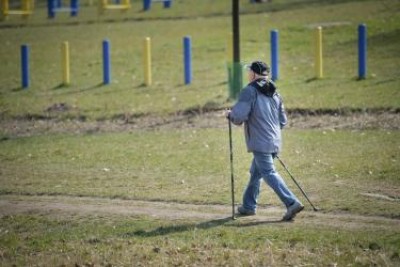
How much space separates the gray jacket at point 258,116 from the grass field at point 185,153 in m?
0.98

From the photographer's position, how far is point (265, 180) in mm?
12000

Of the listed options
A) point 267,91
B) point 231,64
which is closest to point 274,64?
point 231,64

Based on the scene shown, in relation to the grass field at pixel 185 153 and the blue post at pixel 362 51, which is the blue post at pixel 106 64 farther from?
the blue post at pixel 362 51

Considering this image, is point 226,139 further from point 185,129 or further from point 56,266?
point 56,266

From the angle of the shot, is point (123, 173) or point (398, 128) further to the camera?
point (398, 128)

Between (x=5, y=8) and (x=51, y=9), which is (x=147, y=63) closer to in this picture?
(x=5, y=8)

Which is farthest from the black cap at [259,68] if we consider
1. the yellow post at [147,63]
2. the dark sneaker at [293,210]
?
the yellow post at [147,63]

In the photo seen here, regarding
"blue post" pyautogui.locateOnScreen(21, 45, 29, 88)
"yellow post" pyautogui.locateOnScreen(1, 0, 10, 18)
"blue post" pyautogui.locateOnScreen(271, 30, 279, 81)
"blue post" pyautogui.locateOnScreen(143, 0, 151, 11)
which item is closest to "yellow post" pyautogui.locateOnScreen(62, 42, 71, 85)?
"blue post" pyautogui.locateOnScreen(21, 45, 29, 88)

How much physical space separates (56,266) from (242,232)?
7.52ft

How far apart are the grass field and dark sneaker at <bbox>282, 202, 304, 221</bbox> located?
13 centimetres

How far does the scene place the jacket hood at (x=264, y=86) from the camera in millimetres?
11930

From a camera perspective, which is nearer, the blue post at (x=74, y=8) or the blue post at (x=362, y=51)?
the blue post at (x=362, y=51)

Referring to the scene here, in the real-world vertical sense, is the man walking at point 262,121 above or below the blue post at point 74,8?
below

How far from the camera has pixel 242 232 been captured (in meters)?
11.4
